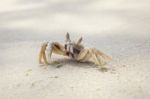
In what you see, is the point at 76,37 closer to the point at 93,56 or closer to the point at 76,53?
the point at 76,53

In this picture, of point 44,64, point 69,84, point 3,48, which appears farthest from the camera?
point 3,48

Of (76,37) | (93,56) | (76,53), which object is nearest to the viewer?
(93,56)

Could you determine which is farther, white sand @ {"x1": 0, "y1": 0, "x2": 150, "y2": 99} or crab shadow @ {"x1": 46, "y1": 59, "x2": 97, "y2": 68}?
crab shadow @ {"x1": 46, "y1": 59, "x2": 97, "y2": 68}

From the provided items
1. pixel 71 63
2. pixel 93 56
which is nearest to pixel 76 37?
pixel 71 63

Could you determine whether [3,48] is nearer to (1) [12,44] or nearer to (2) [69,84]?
(1) [12,44]

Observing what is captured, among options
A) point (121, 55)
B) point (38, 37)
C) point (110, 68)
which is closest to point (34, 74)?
point (110, 68)
